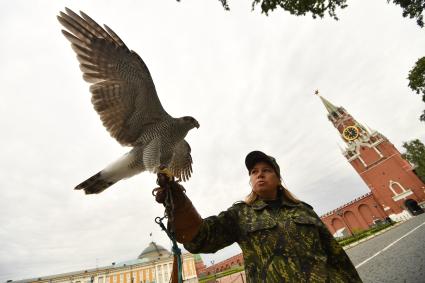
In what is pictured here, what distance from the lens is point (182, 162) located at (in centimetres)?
410

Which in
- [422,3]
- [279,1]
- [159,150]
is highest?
[279,1]

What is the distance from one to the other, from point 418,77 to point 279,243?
14.0 metres

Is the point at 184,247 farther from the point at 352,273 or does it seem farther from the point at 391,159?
the point at 391,159

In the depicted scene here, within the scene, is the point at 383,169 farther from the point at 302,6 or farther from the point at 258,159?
the point at 258,159

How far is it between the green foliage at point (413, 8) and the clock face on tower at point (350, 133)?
1909 inches

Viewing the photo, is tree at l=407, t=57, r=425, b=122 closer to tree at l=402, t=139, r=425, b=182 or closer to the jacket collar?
the jacket collar

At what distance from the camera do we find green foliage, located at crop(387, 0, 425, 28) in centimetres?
676

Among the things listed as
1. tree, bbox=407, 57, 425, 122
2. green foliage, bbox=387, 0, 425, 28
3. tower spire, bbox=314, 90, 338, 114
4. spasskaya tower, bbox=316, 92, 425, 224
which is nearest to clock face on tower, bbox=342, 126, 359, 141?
spasskaya tower, bbox=316, 92, 425, 224

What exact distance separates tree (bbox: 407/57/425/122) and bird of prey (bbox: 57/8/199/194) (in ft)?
43.0

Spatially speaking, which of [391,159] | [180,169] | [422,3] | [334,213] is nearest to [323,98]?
[391,159]

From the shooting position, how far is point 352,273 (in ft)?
6.24

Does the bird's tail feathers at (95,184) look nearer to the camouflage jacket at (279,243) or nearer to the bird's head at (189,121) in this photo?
the bird's head at (189,121)

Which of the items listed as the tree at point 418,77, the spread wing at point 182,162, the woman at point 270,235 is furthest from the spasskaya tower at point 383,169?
the woman at point 270,235

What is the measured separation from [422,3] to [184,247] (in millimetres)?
9394
